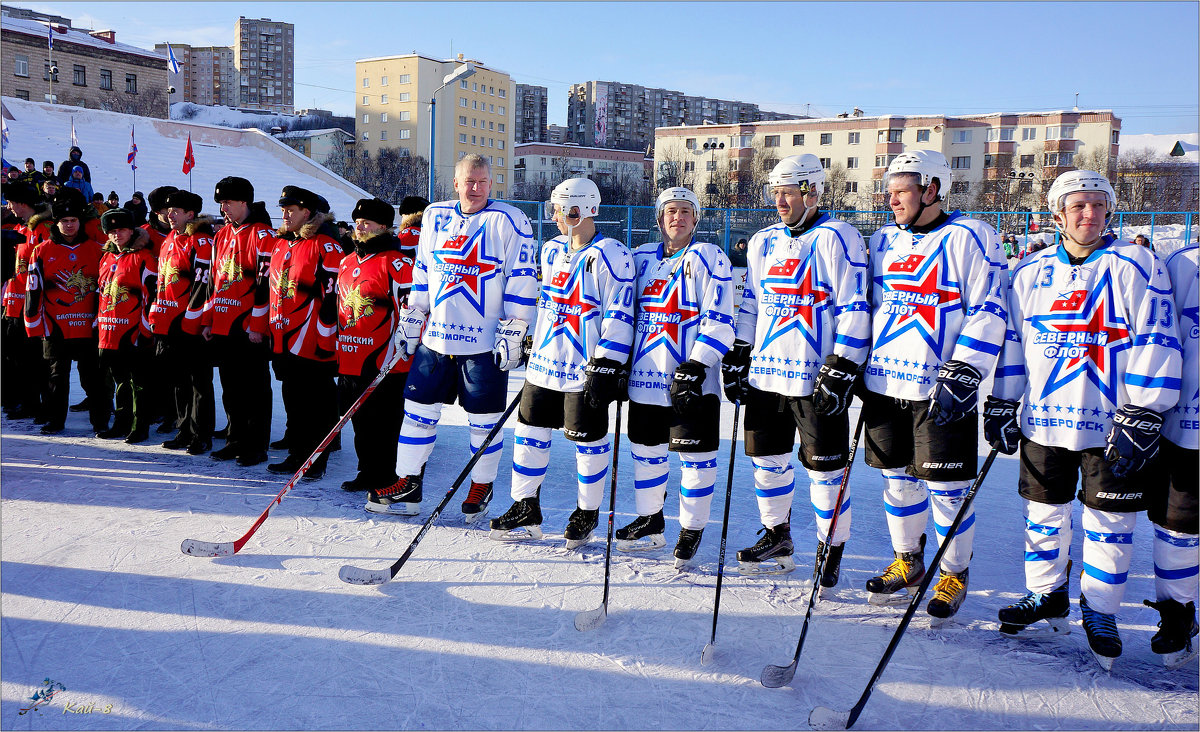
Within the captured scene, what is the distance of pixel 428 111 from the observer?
74.1m

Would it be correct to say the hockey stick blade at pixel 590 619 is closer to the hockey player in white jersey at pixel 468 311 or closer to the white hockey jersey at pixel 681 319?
the white hockey jersey at pixel 681 319

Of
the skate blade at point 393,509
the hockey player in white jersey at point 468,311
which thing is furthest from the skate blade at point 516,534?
the skate blade at point 393,509

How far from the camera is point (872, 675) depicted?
274 centimetres

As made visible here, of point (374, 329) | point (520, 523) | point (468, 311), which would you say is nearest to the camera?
point (520, 523)

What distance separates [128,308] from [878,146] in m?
55.6

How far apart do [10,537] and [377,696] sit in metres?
2.57

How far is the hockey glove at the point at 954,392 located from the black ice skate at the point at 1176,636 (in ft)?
3.27

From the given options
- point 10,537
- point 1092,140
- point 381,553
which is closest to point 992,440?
point 381,553

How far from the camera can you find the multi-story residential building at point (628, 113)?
107500mm

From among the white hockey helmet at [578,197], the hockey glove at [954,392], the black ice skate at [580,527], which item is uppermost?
the white hockey helmet at [578,197]

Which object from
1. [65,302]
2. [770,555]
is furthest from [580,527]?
[65,302]

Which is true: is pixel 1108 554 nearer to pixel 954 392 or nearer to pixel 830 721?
pixel 954 392

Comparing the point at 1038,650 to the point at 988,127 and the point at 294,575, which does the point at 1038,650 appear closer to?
the point at 294,575

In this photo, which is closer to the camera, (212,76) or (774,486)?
(774,486)
